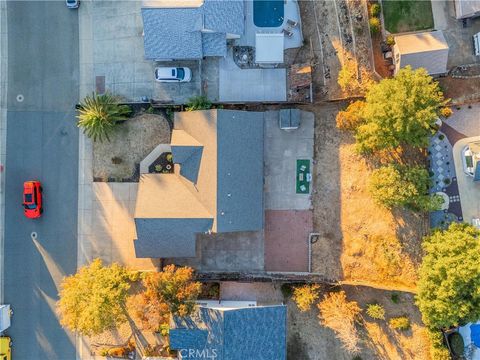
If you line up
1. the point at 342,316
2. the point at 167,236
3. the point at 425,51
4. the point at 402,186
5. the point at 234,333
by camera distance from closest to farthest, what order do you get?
the point at 402,186, the point at 234,333, the point at 342,316, the point at 425,51, the point at 167,236

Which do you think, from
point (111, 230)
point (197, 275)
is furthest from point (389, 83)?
point (111, 230)

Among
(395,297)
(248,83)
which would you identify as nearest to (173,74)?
(248,83)

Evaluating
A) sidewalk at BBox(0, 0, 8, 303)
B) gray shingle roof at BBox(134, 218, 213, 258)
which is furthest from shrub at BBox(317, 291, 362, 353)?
sidewalk at BBox(0, 0, 8, 303)

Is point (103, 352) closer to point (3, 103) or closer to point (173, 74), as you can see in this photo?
point (3, 103)

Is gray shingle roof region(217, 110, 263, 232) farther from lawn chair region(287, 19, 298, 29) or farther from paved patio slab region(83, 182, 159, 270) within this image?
paved patio slab region(83, 182, 159, 270)

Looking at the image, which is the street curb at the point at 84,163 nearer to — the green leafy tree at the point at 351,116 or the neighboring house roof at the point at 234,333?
the neighboring house roof at the point at 234,333

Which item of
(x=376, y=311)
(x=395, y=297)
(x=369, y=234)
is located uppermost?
(x=369, y=234)
